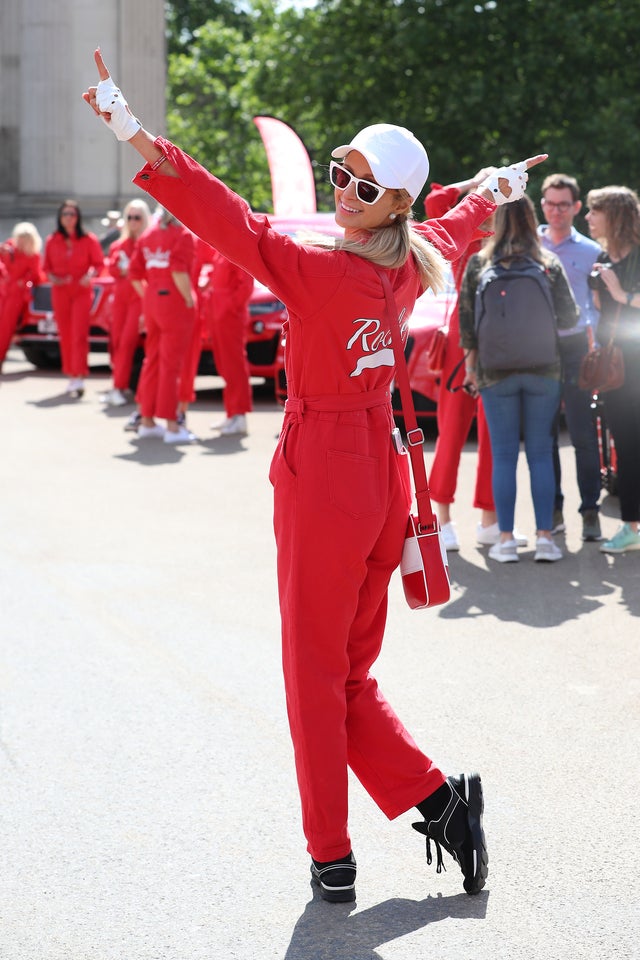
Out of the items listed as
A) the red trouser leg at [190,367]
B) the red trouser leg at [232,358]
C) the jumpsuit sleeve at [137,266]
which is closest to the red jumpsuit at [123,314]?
the red trouser leg at [190,367]

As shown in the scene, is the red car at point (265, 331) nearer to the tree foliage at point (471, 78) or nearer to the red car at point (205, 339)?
the red car at point (205, 339)

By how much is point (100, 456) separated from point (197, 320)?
2.75m

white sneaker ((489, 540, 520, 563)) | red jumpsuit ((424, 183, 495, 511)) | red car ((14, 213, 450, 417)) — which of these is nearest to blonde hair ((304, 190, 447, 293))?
red car ((14, 213, 450, 417))

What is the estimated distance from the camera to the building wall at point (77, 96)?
29.8 metres

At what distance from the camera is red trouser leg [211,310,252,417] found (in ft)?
43.6

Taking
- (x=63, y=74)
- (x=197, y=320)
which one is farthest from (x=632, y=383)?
(x=63, y=74)

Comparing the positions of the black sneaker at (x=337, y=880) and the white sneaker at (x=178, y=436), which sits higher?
the black sneaker at (x=337, y=880)

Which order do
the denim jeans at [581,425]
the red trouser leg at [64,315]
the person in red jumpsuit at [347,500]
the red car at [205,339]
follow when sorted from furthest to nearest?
the red trouser leg at [64,315] < the red car at [205,339] < the denim jeans at [581,425] < the person in red jumpsuit at [347,500]

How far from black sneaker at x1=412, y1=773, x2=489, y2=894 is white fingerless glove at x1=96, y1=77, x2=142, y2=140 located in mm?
1835

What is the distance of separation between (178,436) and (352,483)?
903 centimetres

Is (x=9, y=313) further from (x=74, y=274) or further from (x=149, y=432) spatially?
(x=149, y=432)

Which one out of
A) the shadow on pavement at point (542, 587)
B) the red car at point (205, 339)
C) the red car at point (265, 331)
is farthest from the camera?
the red car at point (205, 339)

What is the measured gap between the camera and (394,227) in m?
3.81

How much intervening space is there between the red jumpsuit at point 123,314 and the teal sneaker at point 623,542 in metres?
7.56
